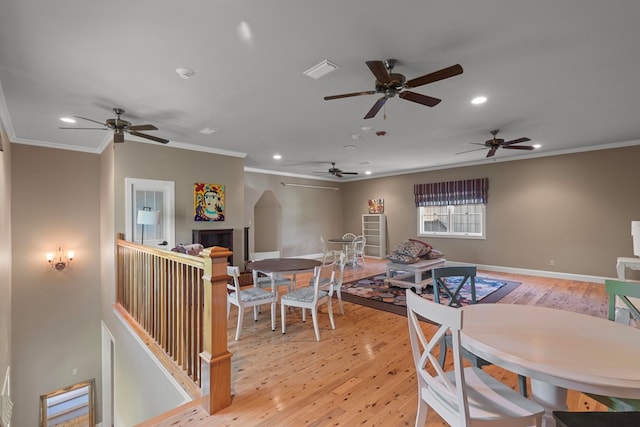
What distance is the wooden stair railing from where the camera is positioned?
209 cm

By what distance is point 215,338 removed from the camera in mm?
2100

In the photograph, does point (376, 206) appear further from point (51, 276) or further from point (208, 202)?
point (51, 276)

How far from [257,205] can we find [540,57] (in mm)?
7550

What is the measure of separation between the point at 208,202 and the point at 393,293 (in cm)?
391

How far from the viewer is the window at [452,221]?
291 inches

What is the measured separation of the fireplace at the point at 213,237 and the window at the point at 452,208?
17.6 ft

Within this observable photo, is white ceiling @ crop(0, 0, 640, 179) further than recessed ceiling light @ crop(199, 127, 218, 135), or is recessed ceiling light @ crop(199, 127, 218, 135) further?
recessed ceiling light @ crop(199, 127, 218, 135)

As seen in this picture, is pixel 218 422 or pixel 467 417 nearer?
pixel 467 417

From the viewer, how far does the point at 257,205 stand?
893 cm

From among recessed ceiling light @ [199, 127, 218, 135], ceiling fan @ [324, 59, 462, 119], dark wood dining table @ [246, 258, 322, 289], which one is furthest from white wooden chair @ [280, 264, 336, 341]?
recessed ceiling light @ [199, 127, 218, 135]

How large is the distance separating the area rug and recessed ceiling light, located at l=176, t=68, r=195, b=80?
3791 mm

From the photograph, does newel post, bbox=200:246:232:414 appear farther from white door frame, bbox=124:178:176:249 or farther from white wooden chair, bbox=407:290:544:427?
white door frame, bbox=124:178:176:249

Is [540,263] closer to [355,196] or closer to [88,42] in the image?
[355,196]

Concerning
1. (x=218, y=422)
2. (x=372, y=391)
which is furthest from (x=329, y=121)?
(x=218, y=422)
